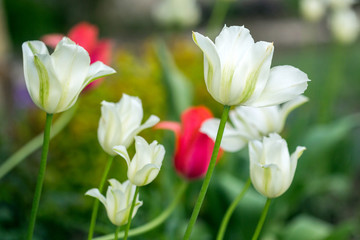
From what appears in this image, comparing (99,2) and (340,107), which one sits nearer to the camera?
(340,107)

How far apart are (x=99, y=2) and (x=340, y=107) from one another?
8.34 ft

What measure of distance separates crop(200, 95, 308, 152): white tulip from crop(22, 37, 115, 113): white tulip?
0.18 meters

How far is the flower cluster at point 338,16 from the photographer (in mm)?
1812

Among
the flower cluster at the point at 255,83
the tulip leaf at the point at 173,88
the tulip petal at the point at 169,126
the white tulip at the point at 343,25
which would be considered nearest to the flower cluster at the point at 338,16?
the white tulip at the point at 343,25

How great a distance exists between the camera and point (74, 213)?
1.32 m

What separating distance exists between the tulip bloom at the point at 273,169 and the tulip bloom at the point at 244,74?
0.05 m

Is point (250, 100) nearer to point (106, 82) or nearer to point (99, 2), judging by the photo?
point (106, 82)

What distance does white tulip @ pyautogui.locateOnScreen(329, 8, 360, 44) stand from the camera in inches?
73.2

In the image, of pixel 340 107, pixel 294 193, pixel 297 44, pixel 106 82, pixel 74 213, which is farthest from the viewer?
pixel 297 44

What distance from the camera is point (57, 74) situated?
43 cm

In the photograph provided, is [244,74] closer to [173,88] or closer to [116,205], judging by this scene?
[116,205]

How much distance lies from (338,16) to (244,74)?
1589 millimetres

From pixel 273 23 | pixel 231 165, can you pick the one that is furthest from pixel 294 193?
pixel 273 23

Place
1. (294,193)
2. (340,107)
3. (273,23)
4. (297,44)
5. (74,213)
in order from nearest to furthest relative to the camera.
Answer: (74,213) < (294,193) < (340,107) < (297,44) < (273,23)
